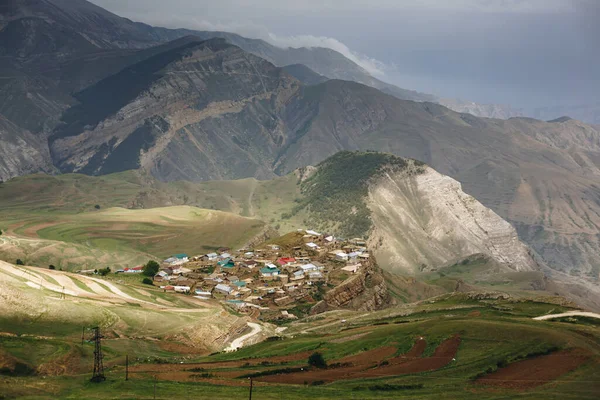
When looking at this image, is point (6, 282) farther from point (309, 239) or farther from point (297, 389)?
point (309, 239)

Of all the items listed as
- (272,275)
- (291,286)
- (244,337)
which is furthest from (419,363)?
(272,275)

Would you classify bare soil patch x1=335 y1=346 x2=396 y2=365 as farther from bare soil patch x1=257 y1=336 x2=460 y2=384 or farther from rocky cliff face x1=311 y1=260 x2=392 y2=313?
→ rocky cliff face x1=311 y1=260 x2=392 y2=313

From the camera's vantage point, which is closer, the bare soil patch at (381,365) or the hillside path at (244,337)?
the bare soil patch at (381,365)

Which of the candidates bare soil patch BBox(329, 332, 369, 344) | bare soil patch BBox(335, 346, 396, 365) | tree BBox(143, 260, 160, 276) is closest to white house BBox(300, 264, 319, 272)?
tree BBox(143, 260, 160, 276)

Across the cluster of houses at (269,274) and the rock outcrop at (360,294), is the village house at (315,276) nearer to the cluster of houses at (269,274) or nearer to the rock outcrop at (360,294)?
the cluster of houses at (269,274)

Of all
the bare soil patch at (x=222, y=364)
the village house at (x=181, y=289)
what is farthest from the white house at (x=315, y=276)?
the bare soil patch at (x=222, y=364)

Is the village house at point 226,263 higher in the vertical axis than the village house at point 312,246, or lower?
lower

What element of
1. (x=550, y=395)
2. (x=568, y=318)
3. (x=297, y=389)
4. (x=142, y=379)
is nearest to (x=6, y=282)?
(x=142, y=379)
